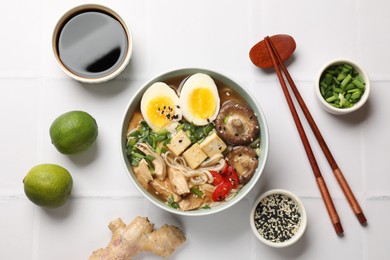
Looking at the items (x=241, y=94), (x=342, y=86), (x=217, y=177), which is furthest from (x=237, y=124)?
(x=342, y=86)

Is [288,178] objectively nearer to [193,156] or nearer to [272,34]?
[193,156]

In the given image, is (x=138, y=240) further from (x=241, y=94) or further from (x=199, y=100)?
(x=241, y=94)

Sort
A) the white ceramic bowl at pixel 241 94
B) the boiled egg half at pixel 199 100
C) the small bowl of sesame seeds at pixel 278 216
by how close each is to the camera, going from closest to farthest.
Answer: the white ceramic bowl at pixel 241 94, the boiled egg half at pixel 199 100, the small bowl of sesame seeds at pixel 278 216

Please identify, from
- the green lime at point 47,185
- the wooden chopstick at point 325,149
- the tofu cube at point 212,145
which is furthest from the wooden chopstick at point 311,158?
the green lime at point 47,185

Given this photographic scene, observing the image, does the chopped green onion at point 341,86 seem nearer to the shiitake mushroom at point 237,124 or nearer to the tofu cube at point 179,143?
the shiitake mushroom at point 237,124

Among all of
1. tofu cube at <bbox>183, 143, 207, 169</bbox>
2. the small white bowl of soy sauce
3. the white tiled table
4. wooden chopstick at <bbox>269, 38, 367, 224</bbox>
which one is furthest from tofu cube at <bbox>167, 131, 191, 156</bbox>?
wooden chopstick at <bbox>269, 38, 367, 224</bbox>
